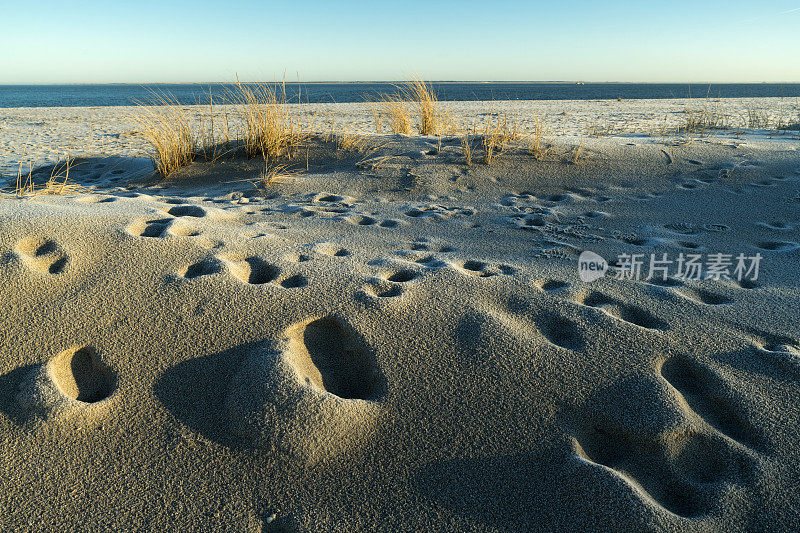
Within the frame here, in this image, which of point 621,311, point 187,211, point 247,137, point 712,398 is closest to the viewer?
point 712,398

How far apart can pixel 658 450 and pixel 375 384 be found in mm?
773

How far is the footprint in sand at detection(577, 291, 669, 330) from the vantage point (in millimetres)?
1778

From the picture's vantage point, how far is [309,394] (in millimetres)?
1373

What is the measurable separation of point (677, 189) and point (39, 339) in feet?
12.7

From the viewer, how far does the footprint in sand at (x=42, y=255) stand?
190cm

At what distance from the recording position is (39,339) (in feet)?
5.17

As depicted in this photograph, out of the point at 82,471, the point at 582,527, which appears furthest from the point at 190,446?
the point at 582,527

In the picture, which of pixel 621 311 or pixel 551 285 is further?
pixel 551 285

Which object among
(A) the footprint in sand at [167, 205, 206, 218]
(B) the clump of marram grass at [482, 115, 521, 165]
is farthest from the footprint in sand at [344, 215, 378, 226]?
(B) the clump of marram grass at [482, 115, 521, 165]

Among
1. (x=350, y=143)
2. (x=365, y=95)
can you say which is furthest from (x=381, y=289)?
(x=365, y=95)

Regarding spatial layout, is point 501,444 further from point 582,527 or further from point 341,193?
point 341,193

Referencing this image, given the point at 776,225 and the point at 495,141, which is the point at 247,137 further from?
the point at 776,225

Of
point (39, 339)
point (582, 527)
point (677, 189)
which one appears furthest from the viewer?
point (677, 189)

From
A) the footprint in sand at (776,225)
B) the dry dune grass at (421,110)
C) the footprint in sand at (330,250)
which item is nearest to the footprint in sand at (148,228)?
the footprint in sand at (330,250)
